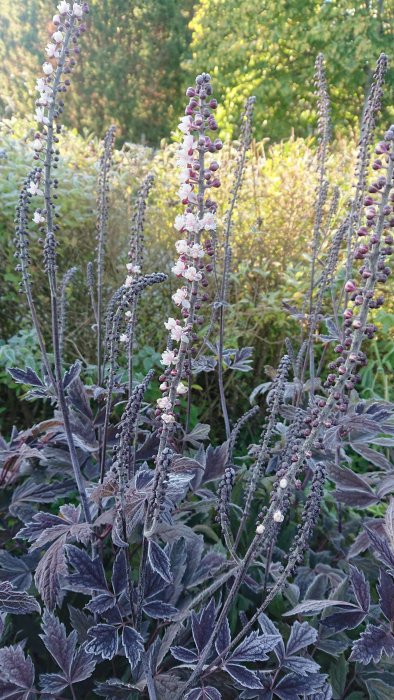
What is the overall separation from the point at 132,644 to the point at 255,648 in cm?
35

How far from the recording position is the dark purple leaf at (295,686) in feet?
5.55

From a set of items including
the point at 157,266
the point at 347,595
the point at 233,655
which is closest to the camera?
the point at 233,655

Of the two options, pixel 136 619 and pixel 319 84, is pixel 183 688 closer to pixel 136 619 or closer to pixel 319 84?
pixel 136 619

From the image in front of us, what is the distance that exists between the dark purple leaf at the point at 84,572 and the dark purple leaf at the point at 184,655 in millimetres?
282

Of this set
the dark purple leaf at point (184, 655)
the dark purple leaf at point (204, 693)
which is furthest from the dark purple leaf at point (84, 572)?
the dark purple leaf at point (204, 693)

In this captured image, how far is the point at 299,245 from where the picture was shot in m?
5.27

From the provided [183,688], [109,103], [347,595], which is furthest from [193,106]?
[109,103]

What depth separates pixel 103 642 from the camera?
1.60 metres

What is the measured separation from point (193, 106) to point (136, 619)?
A: 150cm

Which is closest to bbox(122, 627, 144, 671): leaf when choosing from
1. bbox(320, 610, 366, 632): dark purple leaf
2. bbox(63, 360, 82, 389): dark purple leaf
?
bbox(320, 610, 366, 632): dark purple leaf

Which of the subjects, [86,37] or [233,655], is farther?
[86,37]

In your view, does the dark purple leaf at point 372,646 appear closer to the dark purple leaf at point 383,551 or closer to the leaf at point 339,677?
the dark purple leaf at point 383,551

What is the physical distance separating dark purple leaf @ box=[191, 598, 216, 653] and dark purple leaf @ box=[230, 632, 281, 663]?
0.10m

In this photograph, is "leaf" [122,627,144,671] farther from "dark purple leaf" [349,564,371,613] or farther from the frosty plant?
"dark purple leaf" [349,564,371,613]
